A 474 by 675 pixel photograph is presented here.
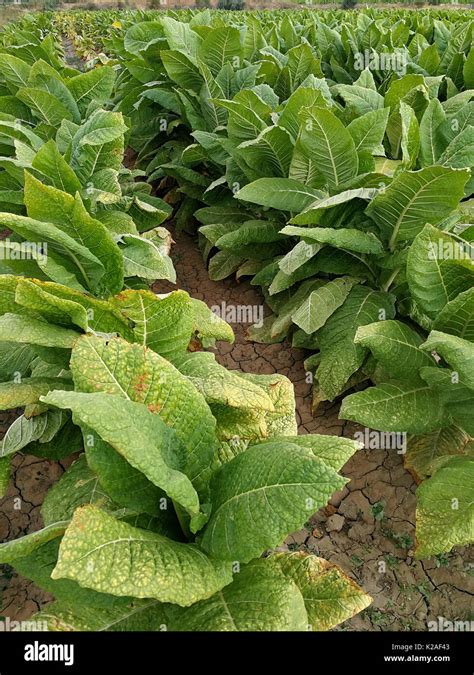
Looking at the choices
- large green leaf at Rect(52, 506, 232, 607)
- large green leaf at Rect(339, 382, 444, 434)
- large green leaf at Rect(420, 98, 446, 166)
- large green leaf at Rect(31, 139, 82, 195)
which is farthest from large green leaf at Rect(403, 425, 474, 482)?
large green leaf at Rect(31, 139, 82, 195)

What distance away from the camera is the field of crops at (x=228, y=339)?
128 cm

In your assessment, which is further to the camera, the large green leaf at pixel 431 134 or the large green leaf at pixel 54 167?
the large green leaf at pixel 431 134

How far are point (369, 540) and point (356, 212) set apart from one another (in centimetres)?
146

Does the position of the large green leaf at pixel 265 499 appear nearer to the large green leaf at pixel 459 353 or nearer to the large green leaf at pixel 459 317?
the large green leaf at pixel 459 353

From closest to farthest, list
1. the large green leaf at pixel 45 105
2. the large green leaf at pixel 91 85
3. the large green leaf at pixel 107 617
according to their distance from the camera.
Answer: the large green leaf at pixel 107 617 < the large green leaf at pixel 45 105 < the large green leaf at pixel 91 85

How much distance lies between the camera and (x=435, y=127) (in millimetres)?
2785

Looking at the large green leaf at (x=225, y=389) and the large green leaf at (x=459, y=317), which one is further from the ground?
the large green leaf at (x=459, y=317)

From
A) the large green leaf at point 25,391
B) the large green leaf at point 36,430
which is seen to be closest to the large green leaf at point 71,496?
the large green leaf at point 36,430

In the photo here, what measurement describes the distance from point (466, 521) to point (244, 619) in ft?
2.84

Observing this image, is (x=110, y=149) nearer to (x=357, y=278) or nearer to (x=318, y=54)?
(x=357, y=278)

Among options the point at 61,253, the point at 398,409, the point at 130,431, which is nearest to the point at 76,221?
the point at 61,253

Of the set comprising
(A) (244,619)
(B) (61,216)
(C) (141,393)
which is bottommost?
(A) (244,619)

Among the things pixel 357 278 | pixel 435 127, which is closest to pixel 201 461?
pixel 357 278

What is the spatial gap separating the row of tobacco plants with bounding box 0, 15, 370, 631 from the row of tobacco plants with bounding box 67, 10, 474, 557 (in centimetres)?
57
